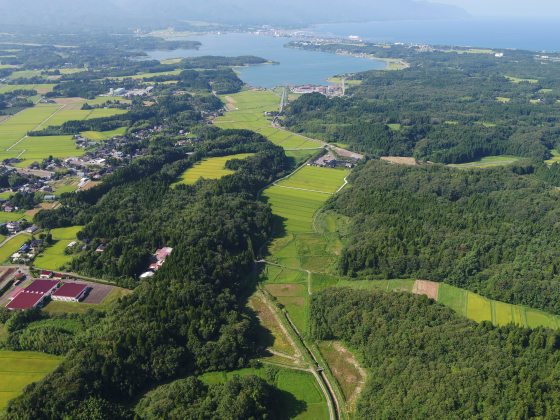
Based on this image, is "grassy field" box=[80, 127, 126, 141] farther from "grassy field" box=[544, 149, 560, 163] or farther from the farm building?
"grassy field" box=[544, 149, 560, 163]

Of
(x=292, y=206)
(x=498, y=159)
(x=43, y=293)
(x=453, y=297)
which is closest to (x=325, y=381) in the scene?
(x=453, y=297)

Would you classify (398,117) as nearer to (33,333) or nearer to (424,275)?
(424,275)

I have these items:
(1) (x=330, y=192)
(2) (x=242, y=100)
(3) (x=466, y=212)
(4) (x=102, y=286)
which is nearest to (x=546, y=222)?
(3) (x=466, y=212)

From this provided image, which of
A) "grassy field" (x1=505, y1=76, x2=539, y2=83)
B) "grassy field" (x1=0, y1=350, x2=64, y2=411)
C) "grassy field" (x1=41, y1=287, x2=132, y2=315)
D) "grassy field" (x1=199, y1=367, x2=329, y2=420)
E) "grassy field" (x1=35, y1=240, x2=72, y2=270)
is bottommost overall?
"grassy field" (x1=199, y1=367, x2=329, y2=420)

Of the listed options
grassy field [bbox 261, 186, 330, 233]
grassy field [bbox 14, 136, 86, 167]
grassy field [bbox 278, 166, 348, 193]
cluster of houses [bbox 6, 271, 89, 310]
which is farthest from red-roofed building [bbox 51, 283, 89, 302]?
grassy field [bbox 14, 136, 86, 167]

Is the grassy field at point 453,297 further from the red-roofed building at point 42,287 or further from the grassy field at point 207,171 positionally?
the grassy field at point 207,171
